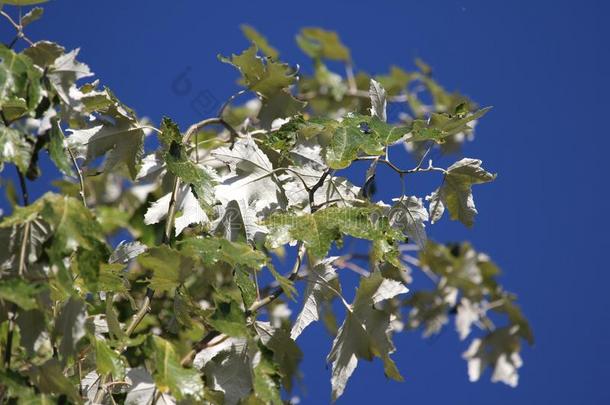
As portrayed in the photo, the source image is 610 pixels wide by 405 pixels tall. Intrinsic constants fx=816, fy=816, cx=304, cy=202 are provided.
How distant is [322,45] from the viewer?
2756mm

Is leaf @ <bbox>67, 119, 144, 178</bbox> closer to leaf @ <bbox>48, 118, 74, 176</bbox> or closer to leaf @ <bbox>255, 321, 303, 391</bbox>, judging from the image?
leaf @ <bbox>48, 118, 74, 176</bbox>

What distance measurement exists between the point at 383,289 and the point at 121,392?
41 centimetres

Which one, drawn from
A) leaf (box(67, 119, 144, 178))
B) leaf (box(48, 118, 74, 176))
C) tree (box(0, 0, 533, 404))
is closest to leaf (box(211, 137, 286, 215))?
tree (box(0, 0, 533, 404))

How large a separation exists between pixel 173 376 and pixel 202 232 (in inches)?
12.9

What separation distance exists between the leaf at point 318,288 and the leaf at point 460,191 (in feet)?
0.66

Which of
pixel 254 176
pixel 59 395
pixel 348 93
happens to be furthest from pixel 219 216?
pixel 348 93

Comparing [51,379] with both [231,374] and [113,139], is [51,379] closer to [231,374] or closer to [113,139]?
[231,374]

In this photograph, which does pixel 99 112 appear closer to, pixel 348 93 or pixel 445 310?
pixel 348 93

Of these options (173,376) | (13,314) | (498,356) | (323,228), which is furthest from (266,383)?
(498,356)

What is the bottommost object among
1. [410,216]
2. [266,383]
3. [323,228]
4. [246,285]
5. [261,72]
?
[266,383]

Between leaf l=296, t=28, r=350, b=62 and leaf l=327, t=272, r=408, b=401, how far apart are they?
5.32 feet

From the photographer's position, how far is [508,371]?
8.93ft

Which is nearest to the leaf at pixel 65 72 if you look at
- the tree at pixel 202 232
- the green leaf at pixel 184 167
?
the tree at pixel 202 232

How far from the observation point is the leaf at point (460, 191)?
1.28m
